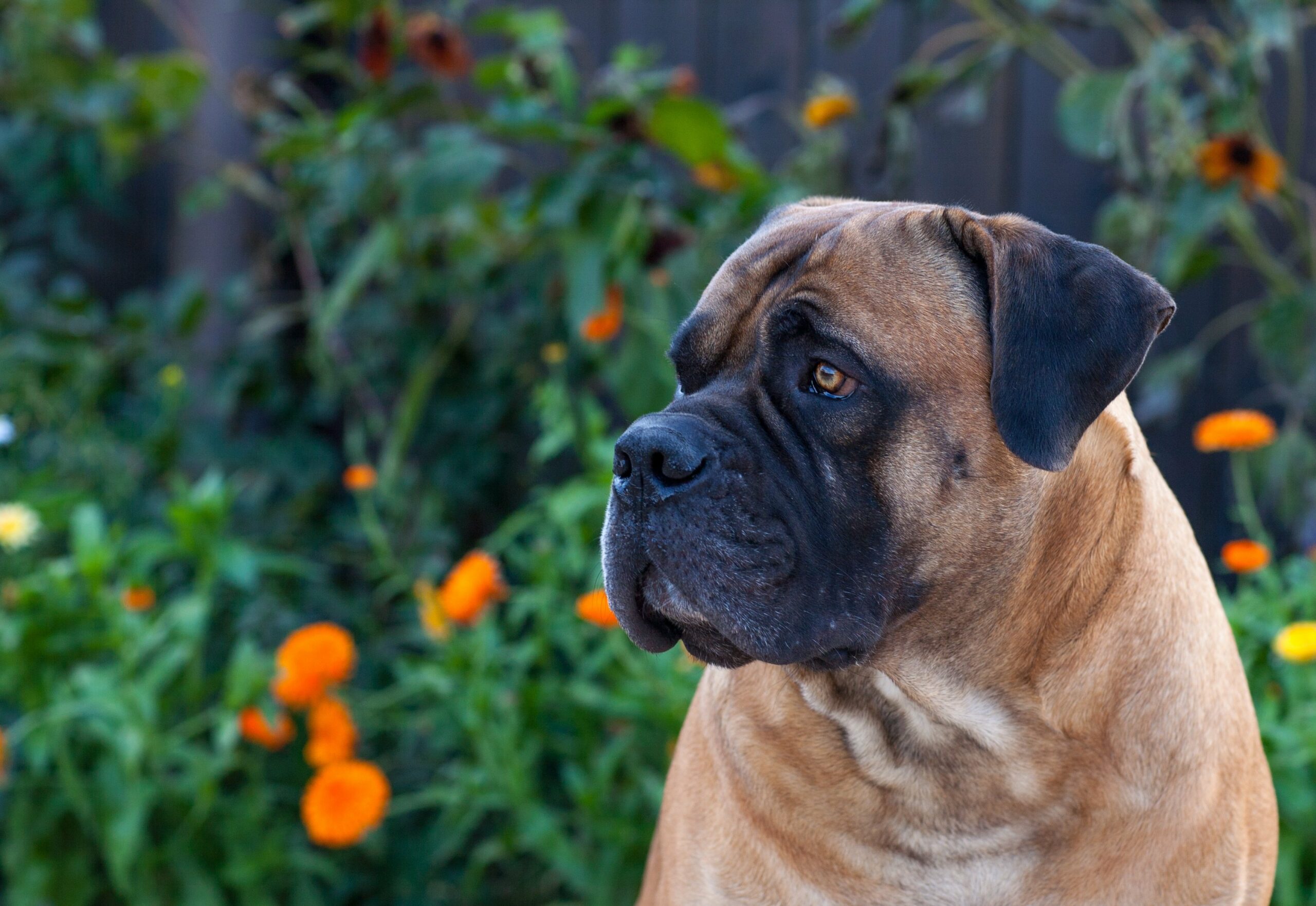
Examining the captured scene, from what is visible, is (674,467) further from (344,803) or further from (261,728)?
(261,728)

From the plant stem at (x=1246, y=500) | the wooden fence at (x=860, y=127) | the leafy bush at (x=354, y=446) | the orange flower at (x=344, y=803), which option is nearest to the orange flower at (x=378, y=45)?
the leafy bush at (x=354, y=446)

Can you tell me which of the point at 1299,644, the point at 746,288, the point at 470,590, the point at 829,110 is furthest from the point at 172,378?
the point at 1299,644

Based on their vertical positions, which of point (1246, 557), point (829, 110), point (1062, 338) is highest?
point (1062, 338)

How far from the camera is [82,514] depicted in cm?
307

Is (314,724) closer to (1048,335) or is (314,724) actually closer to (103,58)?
(1048,335)

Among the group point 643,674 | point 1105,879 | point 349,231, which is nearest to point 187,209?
point 349,231

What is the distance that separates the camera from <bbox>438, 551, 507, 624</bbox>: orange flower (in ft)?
9.36

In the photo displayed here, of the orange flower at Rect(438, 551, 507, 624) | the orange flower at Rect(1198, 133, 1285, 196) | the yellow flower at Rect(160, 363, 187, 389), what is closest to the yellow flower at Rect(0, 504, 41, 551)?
the yellow flower at Rect(160, 363, 187, 389)

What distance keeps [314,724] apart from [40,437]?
5.30 ft

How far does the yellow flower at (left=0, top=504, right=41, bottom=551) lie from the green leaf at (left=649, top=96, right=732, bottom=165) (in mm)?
1877

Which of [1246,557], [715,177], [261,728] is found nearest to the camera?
[1246,557]

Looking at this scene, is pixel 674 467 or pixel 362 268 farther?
pixel 362 268

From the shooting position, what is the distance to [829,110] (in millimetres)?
3744

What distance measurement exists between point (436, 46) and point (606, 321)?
1.01 metres
